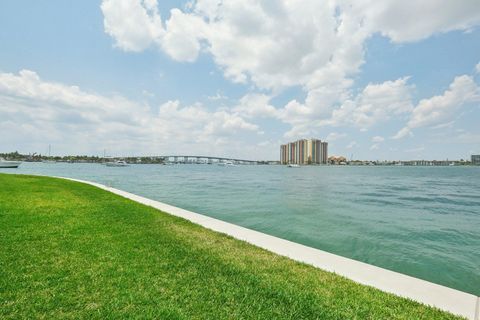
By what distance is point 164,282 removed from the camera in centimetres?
453

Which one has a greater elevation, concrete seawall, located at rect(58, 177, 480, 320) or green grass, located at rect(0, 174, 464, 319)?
green grass, located at rect(0, 174, 464, 319)

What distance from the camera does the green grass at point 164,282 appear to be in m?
3.72

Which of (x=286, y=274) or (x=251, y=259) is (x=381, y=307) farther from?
(x=251, y=259)

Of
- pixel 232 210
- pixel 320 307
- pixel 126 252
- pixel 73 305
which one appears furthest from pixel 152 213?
pixel 320 307

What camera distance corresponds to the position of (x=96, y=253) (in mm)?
5816

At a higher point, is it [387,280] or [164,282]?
[164,282]

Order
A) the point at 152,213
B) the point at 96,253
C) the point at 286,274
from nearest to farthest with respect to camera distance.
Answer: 1. the point at 286,274
2. the point at 96,253
3. the point at 152,213

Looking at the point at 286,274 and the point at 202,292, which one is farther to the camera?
the point at 286,274

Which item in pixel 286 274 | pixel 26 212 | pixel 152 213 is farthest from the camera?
pixel 152 213

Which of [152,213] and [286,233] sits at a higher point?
[152,213]

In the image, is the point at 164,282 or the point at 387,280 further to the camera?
the point at 387,280

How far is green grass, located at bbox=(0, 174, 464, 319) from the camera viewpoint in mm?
3721

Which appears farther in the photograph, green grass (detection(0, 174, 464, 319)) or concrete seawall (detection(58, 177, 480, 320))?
concrete seawall (detection(58, 177, 480, 320))

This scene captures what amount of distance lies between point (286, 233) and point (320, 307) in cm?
723
